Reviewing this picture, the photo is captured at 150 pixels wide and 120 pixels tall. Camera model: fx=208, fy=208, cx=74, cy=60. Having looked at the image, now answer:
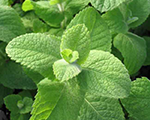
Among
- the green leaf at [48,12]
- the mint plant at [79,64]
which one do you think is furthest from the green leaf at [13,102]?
the green leaf at [48,12]

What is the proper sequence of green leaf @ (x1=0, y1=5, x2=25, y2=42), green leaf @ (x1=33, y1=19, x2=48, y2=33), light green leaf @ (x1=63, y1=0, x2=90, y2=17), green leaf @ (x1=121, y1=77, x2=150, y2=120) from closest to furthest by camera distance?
green leaf @ (x1=121, y1=77, x2=150, y2=120) → green leaf @ (x1=0, y1=5, x2=25, y2=42) → light green leaf @ (x1=63, y1=0, x2=90, y2=17) → green leaf @ (x1=33, y1=19, x2=48, y2=33)

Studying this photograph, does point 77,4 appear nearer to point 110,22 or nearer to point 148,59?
point 110,22

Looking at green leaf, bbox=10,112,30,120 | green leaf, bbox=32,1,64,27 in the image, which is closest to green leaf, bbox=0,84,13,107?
green leaf, bbox=10,112,30,120

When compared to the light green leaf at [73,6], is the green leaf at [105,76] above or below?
below

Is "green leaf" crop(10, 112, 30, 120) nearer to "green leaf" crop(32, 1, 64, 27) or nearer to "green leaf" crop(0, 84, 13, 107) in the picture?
"green leaf" crop(0, 84, 13, 107)

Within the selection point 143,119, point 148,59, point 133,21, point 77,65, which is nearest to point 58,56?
point 77,65

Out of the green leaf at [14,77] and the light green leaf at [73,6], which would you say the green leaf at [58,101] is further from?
the light green leaf at [73,6]
